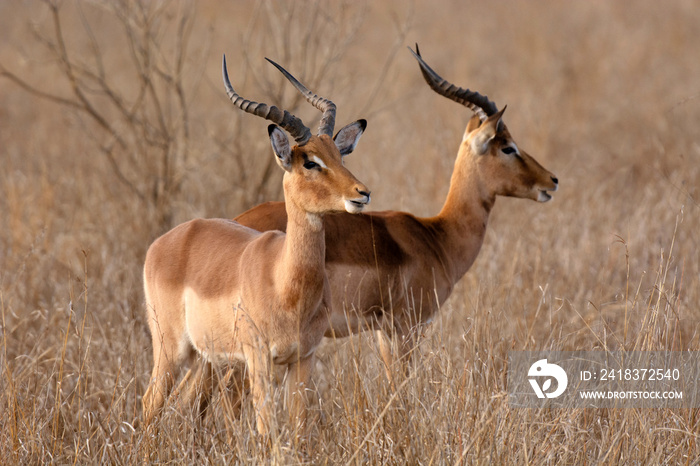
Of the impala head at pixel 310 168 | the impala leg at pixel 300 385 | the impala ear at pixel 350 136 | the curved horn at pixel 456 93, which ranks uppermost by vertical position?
the curved horn at pixel 456 93

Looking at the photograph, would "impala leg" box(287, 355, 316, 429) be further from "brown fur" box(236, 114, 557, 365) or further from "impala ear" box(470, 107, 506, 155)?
"impala ear" box(470, 107, 506, 155)

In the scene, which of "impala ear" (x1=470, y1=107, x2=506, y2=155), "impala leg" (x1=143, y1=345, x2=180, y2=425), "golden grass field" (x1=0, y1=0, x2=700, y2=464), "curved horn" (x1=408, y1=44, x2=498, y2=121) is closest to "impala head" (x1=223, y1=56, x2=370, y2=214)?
"golden grass field" (x1=0, y1=0, x2=700, y2=464)

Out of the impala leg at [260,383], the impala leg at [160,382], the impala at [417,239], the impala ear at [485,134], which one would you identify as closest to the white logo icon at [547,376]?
the impala at [417,239]

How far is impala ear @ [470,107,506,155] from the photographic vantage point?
17.0ft

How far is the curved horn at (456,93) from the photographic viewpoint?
5.18 meters

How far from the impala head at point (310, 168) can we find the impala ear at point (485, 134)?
1.72m

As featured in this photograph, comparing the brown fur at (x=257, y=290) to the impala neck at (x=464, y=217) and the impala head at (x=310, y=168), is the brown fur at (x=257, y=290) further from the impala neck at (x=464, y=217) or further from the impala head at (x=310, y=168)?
the impala neck at (x=464, y=217)

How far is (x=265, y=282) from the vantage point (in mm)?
3717

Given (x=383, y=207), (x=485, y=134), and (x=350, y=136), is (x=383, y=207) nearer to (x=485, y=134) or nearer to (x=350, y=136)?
(x=485, y=134)

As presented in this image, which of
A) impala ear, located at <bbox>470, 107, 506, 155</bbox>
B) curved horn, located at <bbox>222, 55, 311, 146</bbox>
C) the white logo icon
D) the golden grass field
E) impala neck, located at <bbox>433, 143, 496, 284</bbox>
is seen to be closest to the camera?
the golden grass field

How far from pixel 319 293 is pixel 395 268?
119 centimetres

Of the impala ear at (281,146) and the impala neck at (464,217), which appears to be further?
the impala neck at (464,217)

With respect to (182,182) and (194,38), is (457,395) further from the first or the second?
(194,38)

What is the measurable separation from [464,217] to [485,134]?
56 cm
